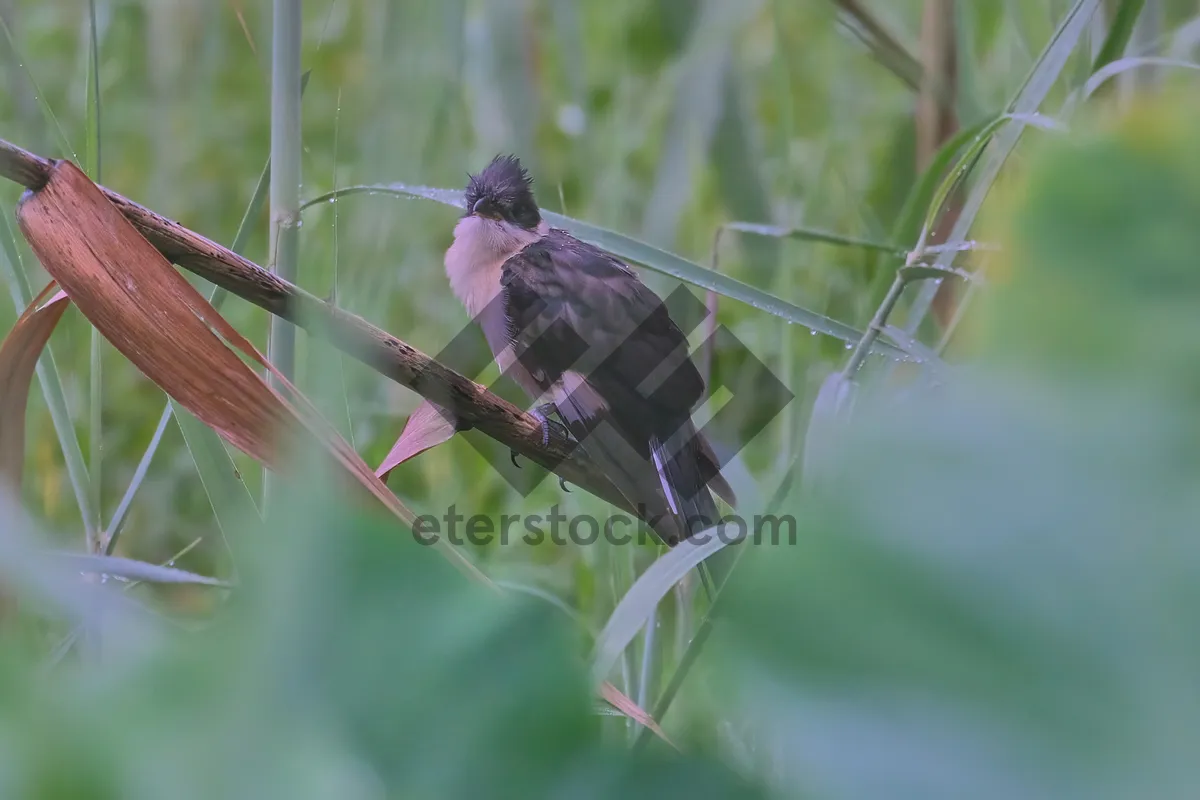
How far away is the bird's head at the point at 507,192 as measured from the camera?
206 cm

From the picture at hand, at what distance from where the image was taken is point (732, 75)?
5.88ft

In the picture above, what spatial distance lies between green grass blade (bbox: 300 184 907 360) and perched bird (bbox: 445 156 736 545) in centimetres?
33

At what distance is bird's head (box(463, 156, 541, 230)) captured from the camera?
2.06m

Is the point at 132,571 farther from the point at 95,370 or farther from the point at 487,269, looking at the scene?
the point at 487,269

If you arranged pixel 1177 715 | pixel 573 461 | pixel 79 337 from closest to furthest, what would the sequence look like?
1. pixel 1177 715
2. pixel 573 461
3. pixel 79 337

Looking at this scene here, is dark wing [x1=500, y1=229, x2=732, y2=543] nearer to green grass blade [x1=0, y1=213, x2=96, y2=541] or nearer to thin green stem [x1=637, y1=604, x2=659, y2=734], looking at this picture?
thin green stem [x1=637, y1=604, x2=659, y2=734]

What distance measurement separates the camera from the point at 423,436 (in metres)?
1.05

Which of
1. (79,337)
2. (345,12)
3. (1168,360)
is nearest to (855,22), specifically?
(345,12)

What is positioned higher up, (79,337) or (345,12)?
(345,12)

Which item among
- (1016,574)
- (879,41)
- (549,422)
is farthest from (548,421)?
(1016,574)

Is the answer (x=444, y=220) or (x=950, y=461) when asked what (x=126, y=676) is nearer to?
(x=950, y=461)

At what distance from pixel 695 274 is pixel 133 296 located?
55 cm

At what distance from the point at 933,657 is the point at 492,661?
74mm

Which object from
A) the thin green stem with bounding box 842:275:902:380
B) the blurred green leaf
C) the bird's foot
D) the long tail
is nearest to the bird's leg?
the bird's foot
